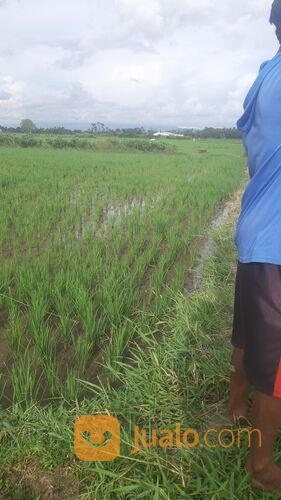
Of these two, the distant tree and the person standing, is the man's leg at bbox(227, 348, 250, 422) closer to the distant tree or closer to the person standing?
the person standing

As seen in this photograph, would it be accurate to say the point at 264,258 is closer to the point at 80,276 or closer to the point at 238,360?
the point at 238,360

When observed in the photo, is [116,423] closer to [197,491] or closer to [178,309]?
[197,491]

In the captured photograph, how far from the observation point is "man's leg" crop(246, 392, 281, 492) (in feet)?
3.84

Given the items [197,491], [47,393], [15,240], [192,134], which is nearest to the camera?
[197,491]

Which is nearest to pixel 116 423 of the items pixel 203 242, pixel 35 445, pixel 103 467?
pixel 103 467

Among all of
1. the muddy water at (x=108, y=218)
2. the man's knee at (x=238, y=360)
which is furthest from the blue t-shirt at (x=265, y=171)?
the muddy water at (x=108, y=218)

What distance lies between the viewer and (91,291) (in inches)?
117

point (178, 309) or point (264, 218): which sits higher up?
point (264, 218)

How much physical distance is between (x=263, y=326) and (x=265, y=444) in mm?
425

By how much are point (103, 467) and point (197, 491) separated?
1.17 feet

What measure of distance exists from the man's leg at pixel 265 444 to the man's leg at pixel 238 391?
25 cm

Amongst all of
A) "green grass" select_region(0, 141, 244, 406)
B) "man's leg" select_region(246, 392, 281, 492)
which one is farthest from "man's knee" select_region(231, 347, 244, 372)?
"green grass" select_region(0, 141, 244, 406)

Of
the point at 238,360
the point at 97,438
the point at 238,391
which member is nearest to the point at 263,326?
the point at 238,360

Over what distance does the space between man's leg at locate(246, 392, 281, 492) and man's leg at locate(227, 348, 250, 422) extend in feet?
0.83
